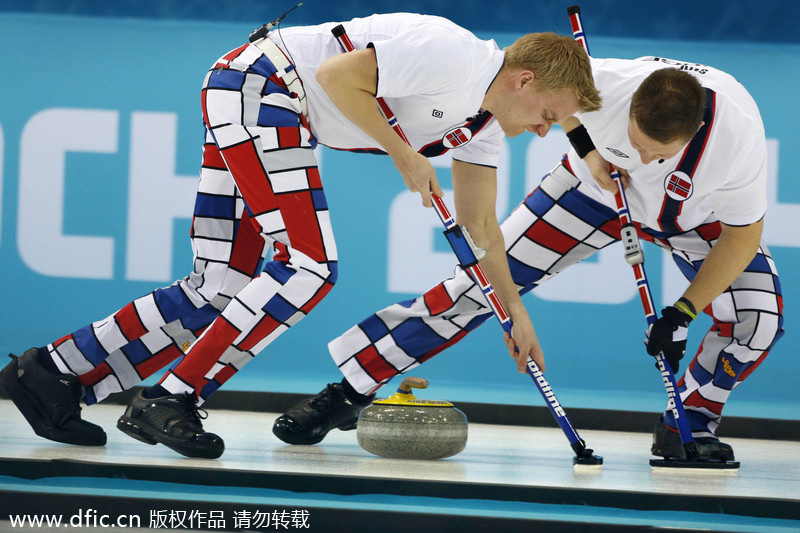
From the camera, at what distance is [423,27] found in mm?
2174

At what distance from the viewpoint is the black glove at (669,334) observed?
96.6 inches

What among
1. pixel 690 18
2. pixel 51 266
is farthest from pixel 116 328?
pixel 690 18

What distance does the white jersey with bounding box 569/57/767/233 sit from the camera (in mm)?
2375

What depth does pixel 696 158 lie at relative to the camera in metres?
2.41

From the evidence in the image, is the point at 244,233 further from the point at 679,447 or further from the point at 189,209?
the point at 189,209

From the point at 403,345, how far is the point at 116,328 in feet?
2.85

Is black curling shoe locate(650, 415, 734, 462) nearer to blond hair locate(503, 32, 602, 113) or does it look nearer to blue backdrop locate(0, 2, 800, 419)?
blond hair locate(503, 32, 602, 113)

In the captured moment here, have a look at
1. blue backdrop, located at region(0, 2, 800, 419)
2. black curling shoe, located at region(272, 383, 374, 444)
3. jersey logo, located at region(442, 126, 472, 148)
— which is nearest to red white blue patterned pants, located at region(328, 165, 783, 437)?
black curling shoe, located at region(272, 383, 374, 444)

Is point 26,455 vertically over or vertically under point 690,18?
under

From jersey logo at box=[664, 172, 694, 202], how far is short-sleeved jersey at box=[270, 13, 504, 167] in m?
0.50

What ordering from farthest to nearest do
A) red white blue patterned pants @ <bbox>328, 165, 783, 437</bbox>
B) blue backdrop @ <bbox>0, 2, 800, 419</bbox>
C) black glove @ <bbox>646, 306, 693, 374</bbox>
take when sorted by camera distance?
1. blue backdrop @ <bbox>0, 2, 800, 419</bbox>
2. red white blue patterned pants @ <bbox>328, 165, 783, 437</bbox>
3. black glove @ <bbox>646, 306, 693, 374</bbox>

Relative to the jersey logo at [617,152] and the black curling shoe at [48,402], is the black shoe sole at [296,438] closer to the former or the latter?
the black curling shoe at [48,402]

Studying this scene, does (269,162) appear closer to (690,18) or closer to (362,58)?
(362,58)

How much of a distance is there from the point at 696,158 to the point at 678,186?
0.35 ft
